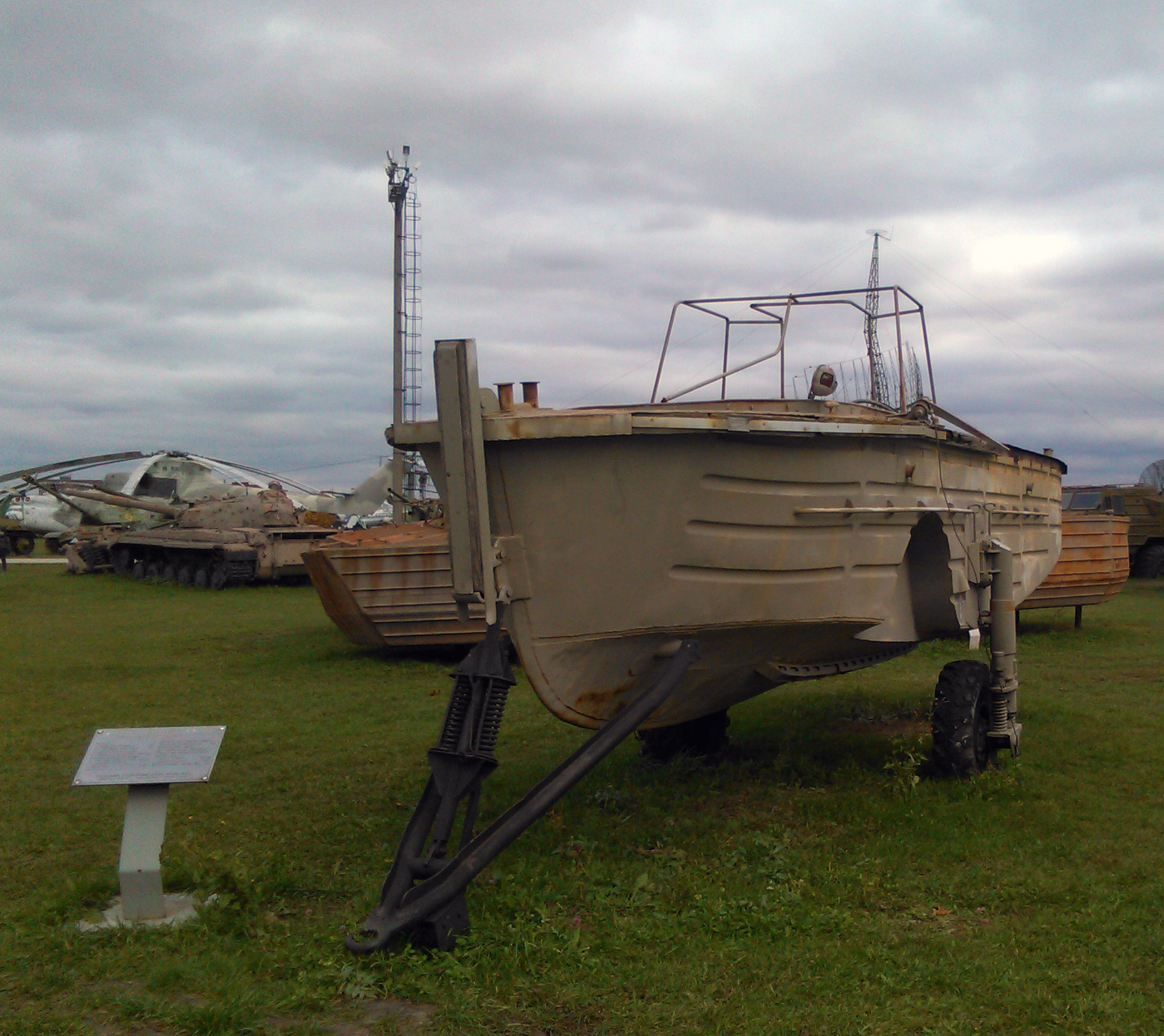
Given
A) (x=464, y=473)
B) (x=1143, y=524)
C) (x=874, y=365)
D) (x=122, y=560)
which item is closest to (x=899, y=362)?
(x=874, y=365)

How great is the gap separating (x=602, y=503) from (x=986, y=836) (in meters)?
2.23

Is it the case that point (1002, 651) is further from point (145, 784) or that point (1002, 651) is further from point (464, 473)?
point (145, 784)

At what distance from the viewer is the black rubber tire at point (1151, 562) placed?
64.3ft

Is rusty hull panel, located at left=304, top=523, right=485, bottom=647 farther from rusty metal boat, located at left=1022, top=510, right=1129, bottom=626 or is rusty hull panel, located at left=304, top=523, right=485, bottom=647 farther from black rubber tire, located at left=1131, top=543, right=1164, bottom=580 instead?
black rubber tire, located at left=1131, top=543, right=1164, bottom=580

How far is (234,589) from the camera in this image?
20.5m

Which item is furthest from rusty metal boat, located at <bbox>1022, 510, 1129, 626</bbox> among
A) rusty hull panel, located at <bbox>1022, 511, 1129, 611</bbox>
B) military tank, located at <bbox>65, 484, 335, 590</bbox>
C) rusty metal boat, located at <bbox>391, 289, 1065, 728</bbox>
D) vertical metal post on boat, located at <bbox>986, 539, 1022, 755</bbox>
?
military tank, located at <bbox>65, 484, 335, 590</bbox>

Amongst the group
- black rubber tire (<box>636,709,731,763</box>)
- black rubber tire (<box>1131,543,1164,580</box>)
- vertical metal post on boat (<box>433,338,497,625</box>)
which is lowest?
black rubber tire (<box>636,709,731,763</box>)

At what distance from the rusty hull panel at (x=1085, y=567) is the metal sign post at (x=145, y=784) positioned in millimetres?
9772

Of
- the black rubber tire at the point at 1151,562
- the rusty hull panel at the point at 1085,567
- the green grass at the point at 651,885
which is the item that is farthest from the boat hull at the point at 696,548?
the black rubber tire at the point at 1151,562

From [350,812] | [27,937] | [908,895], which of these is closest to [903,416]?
[908,895]

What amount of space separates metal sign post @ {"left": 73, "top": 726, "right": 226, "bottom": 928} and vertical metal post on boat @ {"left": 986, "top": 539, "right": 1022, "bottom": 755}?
150 inches

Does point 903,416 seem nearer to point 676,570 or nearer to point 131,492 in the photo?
point 676,570

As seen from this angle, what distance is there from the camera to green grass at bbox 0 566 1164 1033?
129 inches

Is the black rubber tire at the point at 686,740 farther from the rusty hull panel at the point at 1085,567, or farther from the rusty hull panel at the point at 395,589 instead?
the rusty hull panel at the point at 1085,567
